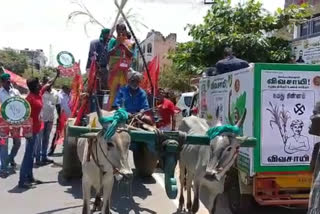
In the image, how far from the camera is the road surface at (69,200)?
7.69 m

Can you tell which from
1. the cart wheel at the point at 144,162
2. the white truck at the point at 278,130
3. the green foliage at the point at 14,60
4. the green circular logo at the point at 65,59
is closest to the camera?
the white truck at the point at 278,130

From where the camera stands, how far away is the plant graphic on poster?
680cm

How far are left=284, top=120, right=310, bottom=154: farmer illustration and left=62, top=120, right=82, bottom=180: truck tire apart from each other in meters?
3.99

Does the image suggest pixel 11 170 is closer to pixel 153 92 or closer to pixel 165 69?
pixel 153 92

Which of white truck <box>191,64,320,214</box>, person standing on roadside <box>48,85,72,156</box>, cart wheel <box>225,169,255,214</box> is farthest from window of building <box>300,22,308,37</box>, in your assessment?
white truck <box>191,64,320,214</box>

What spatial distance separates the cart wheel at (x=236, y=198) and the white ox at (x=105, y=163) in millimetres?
2313

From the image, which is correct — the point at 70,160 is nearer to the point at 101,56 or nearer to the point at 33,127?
the point at 33,127

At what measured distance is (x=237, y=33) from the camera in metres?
14.2

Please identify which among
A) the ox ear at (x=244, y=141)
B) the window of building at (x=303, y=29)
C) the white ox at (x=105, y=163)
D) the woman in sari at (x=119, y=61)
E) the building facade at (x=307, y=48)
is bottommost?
the white ox at (x=105, y=163)

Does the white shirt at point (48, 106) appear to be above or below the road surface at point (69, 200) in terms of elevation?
above

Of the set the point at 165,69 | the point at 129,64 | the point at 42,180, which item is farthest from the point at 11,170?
the point at 165,69

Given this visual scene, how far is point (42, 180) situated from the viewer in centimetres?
987

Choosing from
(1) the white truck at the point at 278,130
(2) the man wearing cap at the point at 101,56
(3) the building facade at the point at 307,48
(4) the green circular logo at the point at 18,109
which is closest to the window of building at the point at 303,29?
(3) the building facade at the point at 307,48

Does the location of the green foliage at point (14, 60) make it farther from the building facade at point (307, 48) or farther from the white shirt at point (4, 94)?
the white shirt at point (4, 94)
